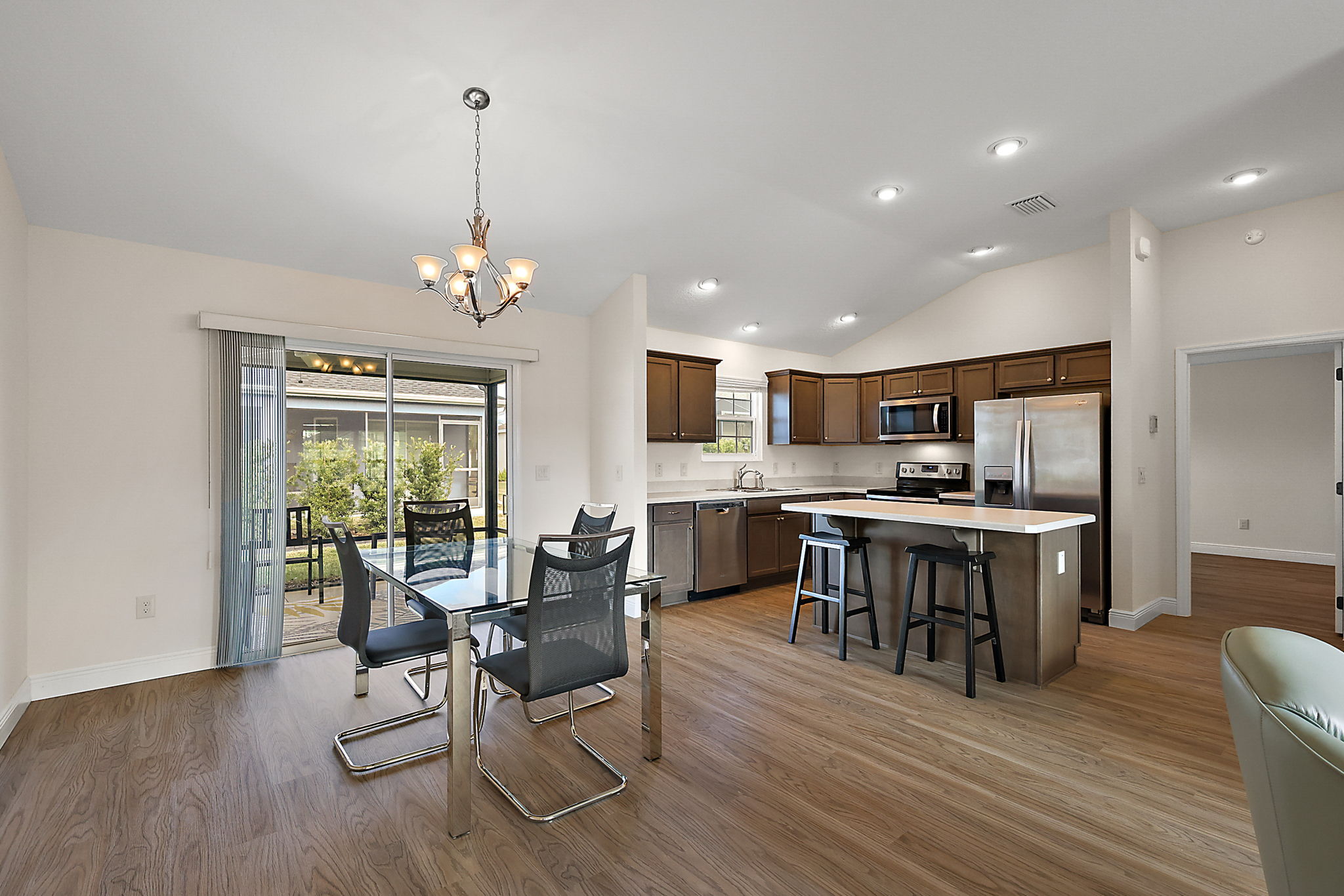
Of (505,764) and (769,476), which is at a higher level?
(769,476)

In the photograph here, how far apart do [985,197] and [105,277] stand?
521cm

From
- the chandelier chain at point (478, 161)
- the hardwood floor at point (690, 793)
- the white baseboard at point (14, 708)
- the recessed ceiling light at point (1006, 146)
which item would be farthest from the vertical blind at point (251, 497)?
the recessed ceiling light at point (1006, 146)

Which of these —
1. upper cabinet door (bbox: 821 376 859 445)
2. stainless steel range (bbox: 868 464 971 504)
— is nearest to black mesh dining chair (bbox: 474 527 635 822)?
Result: stainless steel range (bbox: 868 464 971 504)

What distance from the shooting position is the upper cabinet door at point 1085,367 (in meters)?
4.82

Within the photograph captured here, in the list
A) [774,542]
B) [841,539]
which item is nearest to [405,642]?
[841,539]

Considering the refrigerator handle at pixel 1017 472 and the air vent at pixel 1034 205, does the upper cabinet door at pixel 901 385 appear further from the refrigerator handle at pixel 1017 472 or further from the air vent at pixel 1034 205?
the air vent at pixel 1034 205

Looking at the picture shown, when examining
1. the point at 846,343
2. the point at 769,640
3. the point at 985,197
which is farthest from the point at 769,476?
the point at 985,197

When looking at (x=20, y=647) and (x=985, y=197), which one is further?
(x=985, y=197)

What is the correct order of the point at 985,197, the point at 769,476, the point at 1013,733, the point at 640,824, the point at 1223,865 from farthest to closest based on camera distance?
the point at 769,476, the point at 985,197, the point at 1013,733, the point at 640,824, the point at 1223,865

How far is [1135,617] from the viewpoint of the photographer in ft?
14.4

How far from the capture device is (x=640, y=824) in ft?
6.94

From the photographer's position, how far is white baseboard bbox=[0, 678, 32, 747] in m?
2.75

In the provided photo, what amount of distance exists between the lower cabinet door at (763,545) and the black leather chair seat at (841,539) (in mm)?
1579

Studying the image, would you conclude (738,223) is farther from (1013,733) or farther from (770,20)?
(1013,733)
